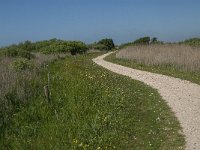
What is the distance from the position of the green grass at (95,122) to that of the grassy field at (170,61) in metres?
6.26

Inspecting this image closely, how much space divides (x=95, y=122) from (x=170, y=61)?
728 inches

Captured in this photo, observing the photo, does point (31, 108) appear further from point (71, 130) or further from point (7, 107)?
point (71, 130)

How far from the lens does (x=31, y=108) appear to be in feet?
48.6

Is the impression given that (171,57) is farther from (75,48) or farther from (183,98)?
(75,48)

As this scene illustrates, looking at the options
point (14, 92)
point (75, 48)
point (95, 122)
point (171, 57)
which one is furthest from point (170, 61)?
point (75, 48)

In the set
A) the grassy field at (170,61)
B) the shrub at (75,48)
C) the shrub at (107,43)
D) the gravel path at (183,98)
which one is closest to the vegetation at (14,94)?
the gravel path at (183,98)

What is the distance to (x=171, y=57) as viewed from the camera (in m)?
30.8

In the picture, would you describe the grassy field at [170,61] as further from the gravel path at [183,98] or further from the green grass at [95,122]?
the green grass at [95,122]

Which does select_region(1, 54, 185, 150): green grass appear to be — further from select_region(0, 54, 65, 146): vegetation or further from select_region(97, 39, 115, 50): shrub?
select_region(97, 39, 115, 50): shrub

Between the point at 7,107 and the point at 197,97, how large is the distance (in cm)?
702

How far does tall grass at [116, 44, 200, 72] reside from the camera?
2730 cm

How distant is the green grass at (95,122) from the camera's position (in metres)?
11.4

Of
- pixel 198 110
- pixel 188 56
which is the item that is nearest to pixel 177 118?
pixel 198 110

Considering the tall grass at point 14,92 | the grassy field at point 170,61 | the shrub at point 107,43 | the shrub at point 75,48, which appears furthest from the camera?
the shrub at point 107,43
